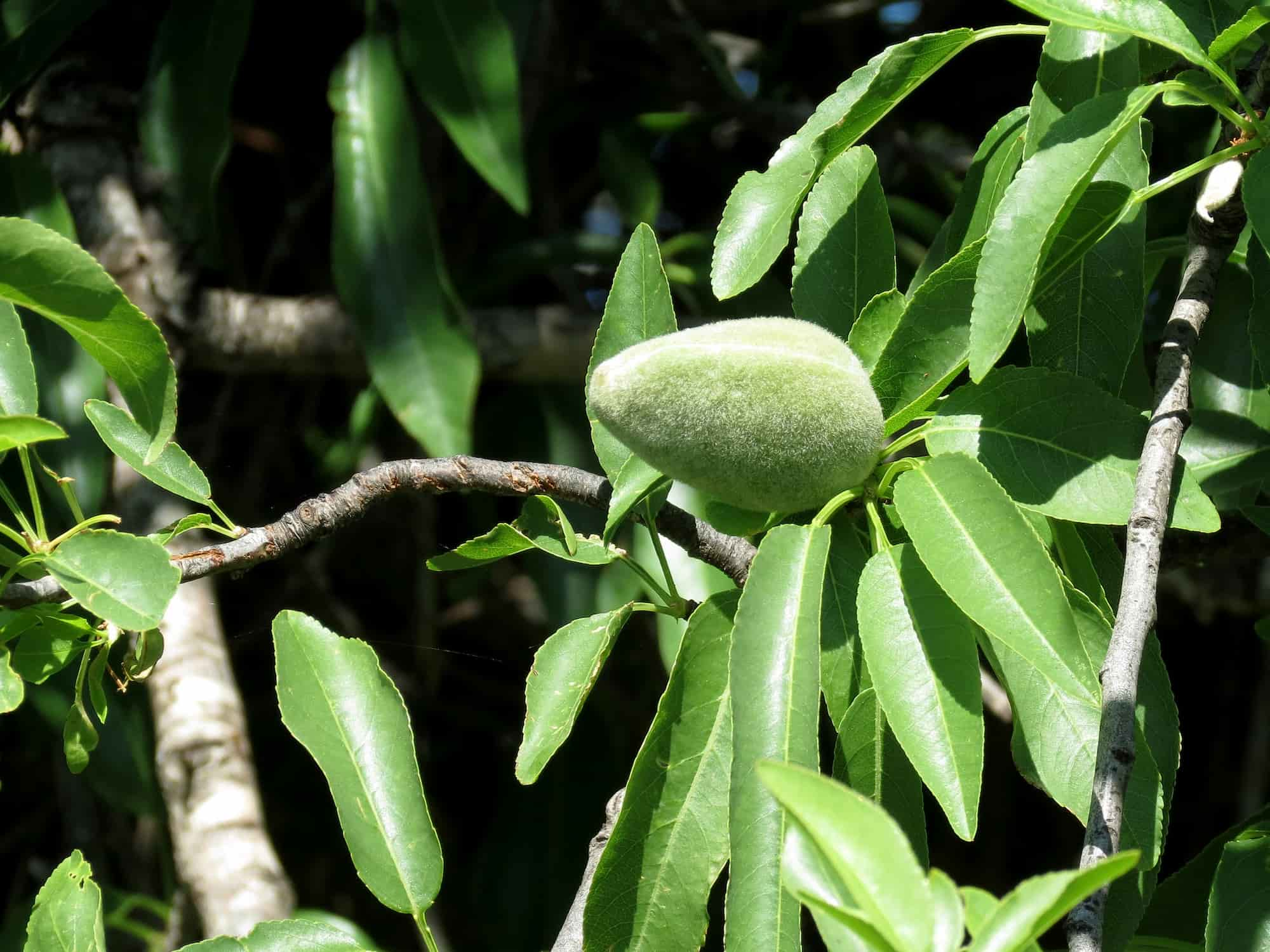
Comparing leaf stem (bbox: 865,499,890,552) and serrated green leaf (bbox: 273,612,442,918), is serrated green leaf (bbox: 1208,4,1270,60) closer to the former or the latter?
leaf stem (bbox: 865,499,890,552)

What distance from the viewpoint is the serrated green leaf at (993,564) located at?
1.94ft

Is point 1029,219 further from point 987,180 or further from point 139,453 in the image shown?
point 139,453

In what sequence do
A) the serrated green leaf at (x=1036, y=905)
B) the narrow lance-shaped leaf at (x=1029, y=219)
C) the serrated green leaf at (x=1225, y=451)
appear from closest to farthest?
the serrated green leaf at (x=1036, y=905) → the narrow lance-shaped leaf at (x=1029, y=219) → the serrated green leaf at (x=1225, y=451)

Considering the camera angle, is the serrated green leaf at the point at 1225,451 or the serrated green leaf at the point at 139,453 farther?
the serrated green leaf at the point at 1225,451

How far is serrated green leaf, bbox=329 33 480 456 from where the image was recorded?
1.53m

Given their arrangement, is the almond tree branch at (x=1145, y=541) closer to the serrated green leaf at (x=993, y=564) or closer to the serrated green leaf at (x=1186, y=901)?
the serrated green leaf at (x=993, y=564)

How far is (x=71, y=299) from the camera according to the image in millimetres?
617

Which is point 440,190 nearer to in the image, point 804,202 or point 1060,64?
point 804,202

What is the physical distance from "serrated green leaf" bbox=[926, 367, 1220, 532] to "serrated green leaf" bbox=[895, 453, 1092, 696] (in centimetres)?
5

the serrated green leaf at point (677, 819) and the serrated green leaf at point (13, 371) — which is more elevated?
the serrated green leaf at point (13, 371)

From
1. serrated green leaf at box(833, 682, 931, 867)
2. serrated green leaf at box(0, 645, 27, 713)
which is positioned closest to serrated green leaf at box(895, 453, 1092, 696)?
serrated green leaf at box(833, 682, 931, 867)

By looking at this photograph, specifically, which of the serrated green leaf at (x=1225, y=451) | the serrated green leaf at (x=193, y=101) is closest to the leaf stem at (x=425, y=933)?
the serrated green leaf at (x=1225, y=451)

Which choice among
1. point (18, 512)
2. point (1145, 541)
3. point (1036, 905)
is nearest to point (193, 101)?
point (18, 512)

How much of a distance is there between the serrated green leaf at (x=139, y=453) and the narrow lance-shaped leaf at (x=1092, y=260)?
55cm
